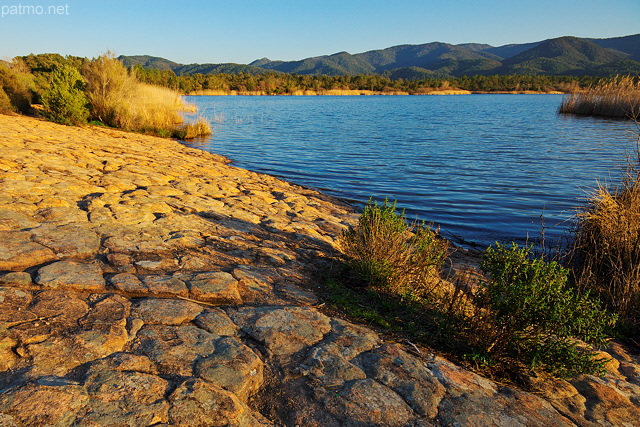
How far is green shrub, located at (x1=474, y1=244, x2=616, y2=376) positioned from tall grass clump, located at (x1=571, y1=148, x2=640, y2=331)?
1.48 meters

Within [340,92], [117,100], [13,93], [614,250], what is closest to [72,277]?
[614,250]

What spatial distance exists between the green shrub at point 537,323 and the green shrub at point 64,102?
1215 centimetres

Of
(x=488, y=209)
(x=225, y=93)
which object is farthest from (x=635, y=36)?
(x=488, y=209)

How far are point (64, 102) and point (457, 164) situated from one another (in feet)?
37.0

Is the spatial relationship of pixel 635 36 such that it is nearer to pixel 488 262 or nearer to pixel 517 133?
pixel 517 133

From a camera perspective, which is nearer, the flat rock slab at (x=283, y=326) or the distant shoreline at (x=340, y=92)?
the flat rock slab at (x=283, y=326)

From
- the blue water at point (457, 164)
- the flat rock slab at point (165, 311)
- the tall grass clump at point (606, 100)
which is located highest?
the tall grass clump at point (606, 100)

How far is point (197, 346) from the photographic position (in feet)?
7.36

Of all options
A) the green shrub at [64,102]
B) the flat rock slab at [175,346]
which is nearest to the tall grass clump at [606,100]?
the green shrub at [64,102]

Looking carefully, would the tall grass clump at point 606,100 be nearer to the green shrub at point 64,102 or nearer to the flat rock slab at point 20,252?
the green shrub at point 64,102

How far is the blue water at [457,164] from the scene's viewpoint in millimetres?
8000

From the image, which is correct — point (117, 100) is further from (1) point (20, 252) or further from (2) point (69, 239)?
(1) point (20, 252)

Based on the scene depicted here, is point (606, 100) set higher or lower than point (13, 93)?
lower

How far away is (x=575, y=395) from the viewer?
8.41 feet
